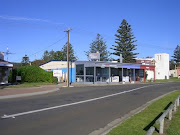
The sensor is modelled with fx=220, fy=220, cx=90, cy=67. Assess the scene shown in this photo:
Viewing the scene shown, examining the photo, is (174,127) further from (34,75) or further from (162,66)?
(162,66)

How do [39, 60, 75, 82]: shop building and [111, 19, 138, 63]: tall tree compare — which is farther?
[111, 19, 138, 63]: tall tree

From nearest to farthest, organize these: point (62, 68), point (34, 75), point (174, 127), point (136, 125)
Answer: point (174, 127), point (136, 125), point (34, 75), point (62, 68)

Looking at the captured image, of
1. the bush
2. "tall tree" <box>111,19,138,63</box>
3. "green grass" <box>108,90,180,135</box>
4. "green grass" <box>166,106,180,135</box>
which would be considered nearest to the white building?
"tall tree" <box>111,19,138,63</box>

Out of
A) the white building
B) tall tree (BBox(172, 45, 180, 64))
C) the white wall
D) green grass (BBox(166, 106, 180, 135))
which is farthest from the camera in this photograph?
tall tree (BBox(172, 45, 180, 64))

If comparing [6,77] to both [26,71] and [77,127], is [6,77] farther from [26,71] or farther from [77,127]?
[77,127]

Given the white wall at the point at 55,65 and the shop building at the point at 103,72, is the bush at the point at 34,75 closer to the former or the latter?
the shop building at the point at 103,72

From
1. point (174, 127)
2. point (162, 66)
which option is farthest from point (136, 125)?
point (162, 66)

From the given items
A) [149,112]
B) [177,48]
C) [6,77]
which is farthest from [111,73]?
[177,48]

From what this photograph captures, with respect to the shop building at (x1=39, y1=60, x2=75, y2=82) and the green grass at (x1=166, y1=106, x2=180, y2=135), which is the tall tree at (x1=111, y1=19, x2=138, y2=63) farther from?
Result: the green grass at (x1=166, y1=106, x2=180, y2=135)

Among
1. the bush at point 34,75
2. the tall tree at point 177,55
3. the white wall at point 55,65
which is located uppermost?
the tall tree at point 177,55

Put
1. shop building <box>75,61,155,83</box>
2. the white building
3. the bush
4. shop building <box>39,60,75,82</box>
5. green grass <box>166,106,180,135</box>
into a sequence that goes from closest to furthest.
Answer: green grass <box>166,106,180,135</box> < the bush < shop building <box>75,61,155,83</box> < shop building <box>39,60,75,82</box> < the white building

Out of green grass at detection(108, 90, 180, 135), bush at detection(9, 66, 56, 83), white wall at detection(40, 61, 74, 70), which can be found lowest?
green grass at detection(108, 90, 180, 135)

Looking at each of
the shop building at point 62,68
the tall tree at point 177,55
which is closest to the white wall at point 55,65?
the shop building at point 62,68

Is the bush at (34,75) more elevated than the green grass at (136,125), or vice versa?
the bush at (34,75)
